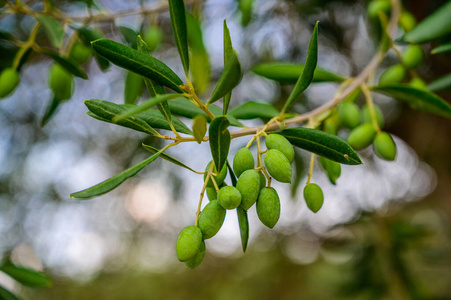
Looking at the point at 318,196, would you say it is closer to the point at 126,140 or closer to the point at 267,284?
the point at 126,140

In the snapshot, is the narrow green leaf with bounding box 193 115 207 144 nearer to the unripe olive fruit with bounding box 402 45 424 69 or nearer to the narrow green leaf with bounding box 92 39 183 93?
the narrow green leaf with bounding box 92 39 183 93

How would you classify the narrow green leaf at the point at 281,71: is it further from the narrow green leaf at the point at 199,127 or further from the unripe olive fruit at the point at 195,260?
the unripe olive fruit at the point at 195,260

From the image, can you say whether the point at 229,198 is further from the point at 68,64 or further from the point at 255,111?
the point at 68,64

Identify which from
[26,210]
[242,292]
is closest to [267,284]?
[242,292]

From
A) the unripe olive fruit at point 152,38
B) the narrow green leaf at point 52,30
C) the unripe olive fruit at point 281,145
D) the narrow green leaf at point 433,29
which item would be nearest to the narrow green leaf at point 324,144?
the unripe olive fruit at point 281,145

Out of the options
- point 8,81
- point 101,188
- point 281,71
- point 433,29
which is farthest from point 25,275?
point 433,29

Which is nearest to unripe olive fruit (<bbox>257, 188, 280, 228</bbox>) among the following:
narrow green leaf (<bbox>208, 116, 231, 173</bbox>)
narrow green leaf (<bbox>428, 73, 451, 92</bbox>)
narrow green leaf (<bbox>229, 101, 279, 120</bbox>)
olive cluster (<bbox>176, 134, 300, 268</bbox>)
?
olive cluster (<bbox>176, 134, 300, 268</bbox>)
